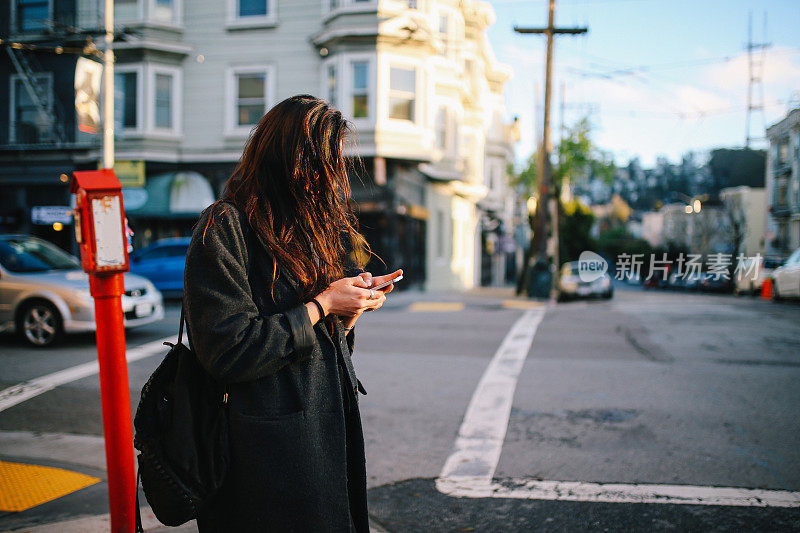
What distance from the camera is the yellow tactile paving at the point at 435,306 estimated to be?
14.9 meters

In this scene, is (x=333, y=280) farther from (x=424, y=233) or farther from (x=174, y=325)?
(x=424, y=233)

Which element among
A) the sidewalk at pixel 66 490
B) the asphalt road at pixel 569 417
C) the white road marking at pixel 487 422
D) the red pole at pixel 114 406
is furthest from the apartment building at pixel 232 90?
the red pole at pixel 114 406

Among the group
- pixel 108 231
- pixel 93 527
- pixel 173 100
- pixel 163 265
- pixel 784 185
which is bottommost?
pixel 93 527

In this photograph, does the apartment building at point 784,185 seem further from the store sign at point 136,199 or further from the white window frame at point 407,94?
the store sign at point 136,199

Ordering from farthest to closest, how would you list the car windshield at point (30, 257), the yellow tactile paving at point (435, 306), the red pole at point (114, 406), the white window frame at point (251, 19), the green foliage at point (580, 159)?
1. the green foliage at point (580, 159)
2. the white window frame at point (251, 19)
3. the yellow tactile paving at point (435, 306)
4. the car windshield at point (30, 257)
5. the red pole at point (114, 406)

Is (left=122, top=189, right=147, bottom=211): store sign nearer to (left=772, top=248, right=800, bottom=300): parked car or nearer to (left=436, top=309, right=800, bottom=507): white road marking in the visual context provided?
(left=436, top=309, right=800, bottom=507): white road marking

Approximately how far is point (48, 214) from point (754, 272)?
1982 centimetres

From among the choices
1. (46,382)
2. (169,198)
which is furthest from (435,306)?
(46,382)

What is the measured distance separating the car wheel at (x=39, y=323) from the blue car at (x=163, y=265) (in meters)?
6.13

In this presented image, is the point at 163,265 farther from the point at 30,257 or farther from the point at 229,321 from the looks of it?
the point at 229,321

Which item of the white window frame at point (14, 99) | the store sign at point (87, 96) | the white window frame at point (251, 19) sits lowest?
the store sign at point (87, 96)

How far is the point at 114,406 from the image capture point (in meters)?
2.78

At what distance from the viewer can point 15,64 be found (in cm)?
1845

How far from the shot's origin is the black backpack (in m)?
1.72
